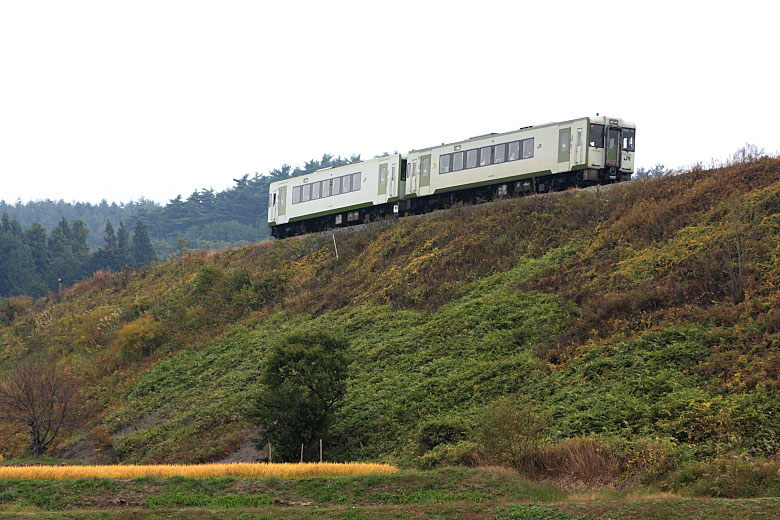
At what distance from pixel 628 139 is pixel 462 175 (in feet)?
27.8

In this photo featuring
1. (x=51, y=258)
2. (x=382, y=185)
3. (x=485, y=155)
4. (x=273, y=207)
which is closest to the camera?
(x=485, y=155)

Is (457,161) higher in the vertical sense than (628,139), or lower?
lower

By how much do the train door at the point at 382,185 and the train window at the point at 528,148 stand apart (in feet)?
32.0

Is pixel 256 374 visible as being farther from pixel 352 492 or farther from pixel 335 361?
pixel 352 492

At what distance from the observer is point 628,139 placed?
137 feet

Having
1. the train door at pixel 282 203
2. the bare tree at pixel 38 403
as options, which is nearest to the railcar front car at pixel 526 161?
the train door at pixel 282 203

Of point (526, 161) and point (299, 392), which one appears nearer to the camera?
point (299, 392)

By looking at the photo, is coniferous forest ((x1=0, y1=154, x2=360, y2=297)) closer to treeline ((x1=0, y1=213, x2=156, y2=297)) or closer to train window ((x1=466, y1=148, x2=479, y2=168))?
treeline ((x1=0, y1=213, x2=156, y2=297))

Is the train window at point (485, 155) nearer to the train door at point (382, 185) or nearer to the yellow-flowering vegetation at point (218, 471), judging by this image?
the train door at point (382, 185)

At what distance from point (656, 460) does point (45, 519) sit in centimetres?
1331

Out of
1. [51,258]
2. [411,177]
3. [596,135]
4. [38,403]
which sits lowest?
[38,403]

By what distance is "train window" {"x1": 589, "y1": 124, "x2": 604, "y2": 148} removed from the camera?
4084 cm

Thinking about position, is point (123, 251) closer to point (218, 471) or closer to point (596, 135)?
point (596, 135)

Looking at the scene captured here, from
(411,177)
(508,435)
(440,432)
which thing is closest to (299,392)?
(440,432)
